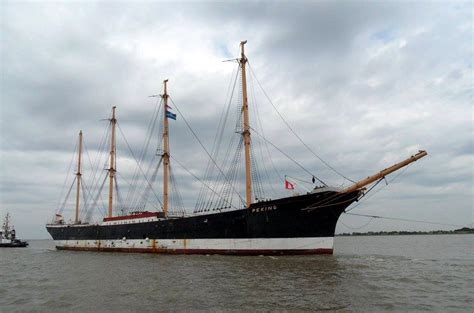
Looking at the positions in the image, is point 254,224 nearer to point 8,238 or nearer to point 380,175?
point 380,175

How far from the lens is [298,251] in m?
30.0

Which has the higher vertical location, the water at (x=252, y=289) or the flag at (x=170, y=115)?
the flag at (x=170, y=115)

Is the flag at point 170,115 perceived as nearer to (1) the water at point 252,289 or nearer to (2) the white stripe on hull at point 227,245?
(2) the white stripe on hull at point 227,245

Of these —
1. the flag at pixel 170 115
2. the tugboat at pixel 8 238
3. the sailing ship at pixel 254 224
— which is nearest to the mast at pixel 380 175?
the sailing ship at pixel 254 224

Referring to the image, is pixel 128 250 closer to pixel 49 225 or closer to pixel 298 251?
pixel 298 251

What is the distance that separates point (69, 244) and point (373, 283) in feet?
170

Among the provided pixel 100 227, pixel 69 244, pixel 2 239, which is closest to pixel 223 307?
pixel 100 227

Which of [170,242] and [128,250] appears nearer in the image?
[170,242]

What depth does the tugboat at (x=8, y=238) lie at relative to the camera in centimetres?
8433

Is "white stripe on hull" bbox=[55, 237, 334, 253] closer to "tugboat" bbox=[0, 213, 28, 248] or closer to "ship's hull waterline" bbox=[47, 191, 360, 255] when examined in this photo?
"ship's hull waterline" bbox=[47, 191, 360, 255]

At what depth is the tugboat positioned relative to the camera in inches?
3320

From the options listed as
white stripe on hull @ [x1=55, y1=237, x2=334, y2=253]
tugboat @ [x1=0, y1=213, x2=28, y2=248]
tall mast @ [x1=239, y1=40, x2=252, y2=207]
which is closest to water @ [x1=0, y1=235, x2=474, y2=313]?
white stripe on hull @ [x1=55, y1=237, x2=334, y2=253]

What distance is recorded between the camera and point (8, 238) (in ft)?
288

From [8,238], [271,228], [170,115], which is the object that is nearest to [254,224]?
[271,228]
